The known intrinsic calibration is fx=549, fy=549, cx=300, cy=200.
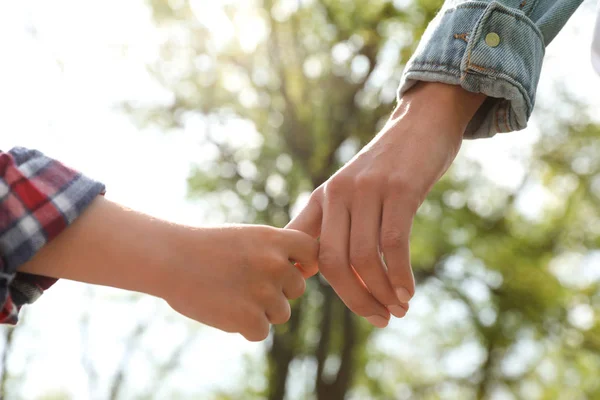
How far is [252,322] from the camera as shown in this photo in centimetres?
104

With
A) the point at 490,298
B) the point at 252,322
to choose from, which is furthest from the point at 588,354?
the point at 252,322

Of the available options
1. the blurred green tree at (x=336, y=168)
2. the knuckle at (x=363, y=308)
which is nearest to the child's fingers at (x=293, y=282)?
the knuckle at (x=363, y=308)

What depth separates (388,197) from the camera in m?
0.97

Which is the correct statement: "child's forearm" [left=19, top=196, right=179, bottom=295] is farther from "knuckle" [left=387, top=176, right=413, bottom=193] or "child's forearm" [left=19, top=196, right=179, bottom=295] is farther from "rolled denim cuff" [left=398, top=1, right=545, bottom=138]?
"rolled denim cuff" [left=398, top=1, right=545, bottom=138]

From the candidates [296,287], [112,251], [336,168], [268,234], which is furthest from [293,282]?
[336,168]

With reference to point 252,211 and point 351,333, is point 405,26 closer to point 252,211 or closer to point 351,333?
point 252,211

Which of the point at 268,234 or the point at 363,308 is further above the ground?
the point at 268,234

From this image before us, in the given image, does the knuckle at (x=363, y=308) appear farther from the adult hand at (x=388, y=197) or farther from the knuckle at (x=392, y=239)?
the knuckle at (x=392, y=239)

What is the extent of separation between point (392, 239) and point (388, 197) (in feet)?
0.25

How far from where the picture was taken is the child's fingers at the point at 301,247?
1082 millimetres

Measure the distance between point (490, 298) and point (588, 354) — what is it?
1.70 m

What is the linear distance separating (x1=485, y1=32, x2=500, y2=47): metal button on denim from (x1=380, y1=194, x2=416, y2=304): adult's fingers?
32cm

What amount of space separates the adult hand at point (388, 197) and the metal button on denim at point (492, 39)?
0.32ft

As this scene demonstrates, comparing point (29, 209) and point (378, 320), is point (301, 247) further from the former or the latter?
point (29, 209)
